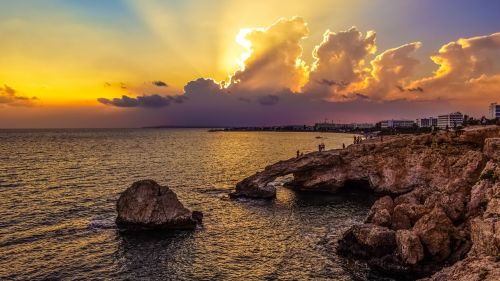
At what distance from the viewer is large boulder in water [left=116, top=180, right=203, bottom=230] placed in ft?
122

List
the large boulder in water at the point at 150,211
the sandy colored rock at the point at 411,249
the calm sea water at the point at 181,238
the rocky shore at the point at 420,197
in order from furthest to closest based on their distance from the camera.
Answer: the large boulder in water at the point at 150,211 → the calm sea water at the point at 181,238 → the sandy colored rock at the point at 411,249 → the rocky shore at the point at 420,197

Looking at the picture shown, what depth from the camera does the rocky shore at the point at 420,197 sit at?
23.5 m

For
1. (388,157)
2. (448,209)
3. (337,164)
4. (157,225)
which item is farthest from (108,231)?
(388,157)

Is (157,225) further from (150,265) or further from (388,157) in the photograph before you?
(388,157)

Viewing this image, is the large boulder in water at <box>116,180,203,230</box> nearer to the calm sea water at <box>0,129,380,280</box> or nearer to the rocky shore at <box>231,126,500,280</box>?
the calm sea water at <box>0,129,380,280</box>

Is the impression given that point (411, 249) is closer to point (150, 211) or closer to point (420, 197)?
point (420, 197)

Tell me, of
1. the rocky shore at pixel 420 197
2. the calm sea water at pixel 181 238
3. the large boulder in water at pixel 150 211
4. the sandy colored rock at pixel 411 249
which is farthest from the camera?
the large boulder in water at pixel 150 211

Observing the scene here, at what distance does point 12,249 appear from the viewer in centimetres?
3195

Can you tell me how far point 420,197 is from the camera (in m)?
38.6

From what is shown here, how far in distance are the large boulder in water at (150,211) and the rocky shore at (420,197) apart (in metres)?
15.6

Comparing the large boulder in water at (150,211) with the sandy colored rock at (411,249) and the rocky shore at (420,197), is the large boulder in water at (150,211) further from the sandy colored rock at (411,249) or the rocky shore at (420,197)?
the sandy colored rock at (411,249)

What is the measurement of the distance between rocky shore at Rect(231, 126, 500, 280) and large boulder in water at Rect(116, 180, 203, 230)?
15.6 metres

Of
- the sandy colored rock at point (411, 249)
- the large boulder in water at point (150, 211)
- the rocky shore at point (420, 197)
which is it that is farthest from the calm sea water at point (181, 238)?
the sandy colored rock at point (411, 249)

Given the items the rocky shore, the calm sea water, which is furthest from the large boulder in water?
the rocky shore
